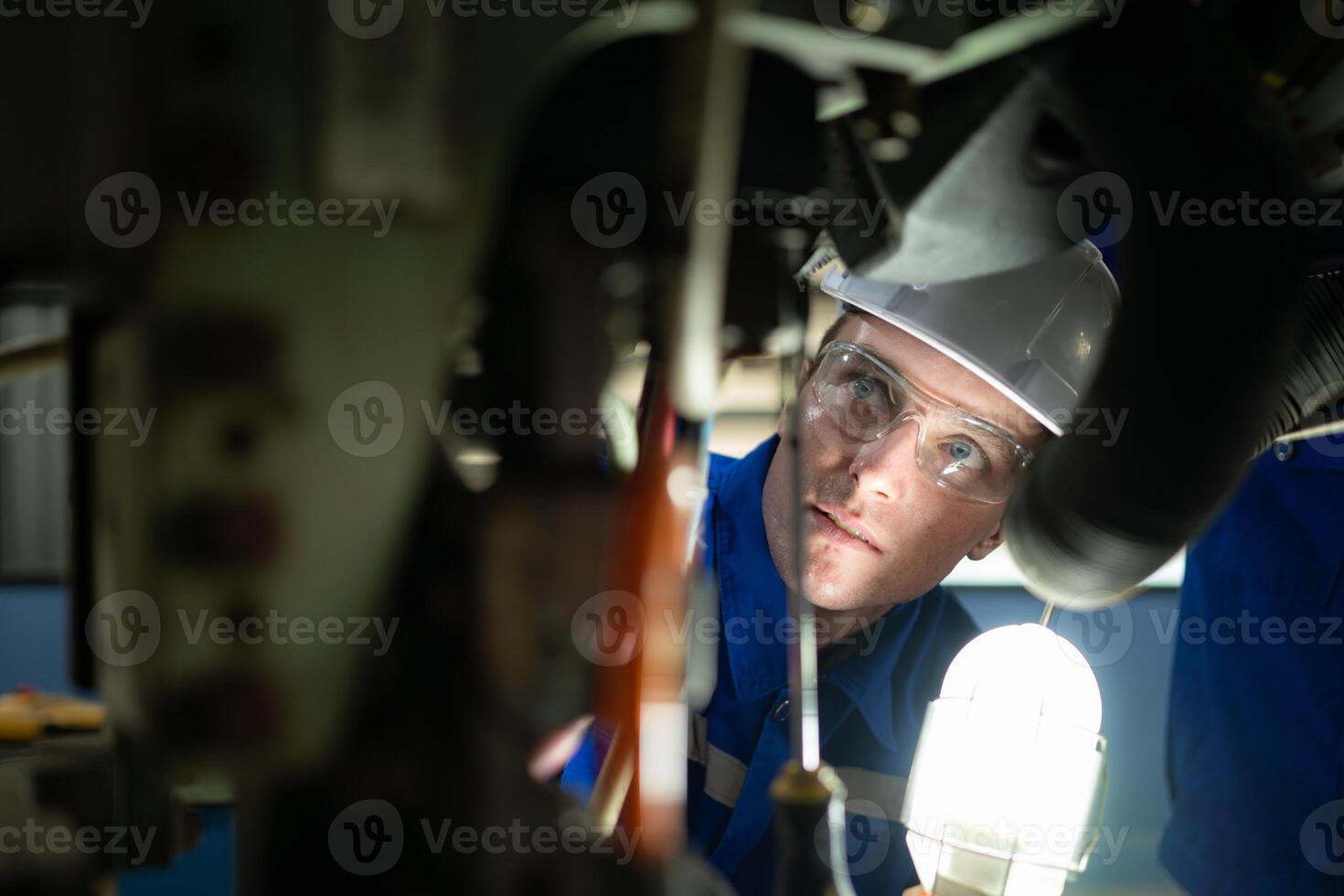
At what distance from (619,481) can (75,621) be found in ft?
0.95

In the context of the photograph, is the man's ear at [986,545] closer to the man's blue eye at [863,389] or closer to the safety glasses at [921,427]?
the safety glasses at [921,427]

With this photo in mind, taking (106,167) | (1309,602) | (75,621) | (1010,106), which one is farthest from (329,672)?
(1309,602)

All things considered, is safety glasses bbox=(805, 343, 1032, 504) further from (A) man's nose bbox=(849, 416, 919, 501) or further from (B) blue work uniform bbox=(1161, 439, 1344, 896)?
(B) blue work uniform bbox=(1161, 439, 1344, 896)

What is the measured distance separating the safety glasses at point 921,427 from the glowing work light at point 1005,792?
0.28m

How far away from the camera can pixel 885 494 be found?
46.6 inches

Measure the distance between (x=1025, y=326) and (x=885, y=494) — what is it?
0.25 metres

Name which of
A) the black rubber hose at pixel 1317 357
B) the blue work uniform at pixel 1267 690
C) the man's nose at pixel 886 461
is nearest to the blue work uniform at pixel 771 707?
the man's nose at pixel 886 461

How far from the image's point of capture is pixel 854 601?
1238mm

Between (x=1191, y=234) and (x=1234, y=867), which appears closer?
(x=1191, y=234)

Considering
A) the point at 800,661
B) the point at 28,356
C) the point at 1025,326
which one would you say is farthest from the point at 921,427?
the point at 28,356

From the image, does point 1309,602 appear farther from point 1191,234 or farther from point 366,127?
point 366,127

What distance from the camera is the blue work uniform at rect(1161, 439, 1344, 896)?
1229mm

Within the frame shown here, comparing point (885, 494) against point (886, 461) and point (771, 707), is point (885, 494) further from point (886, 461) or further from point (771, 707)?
point (771, 707)

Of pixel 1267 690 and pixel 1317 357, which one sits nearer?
pixel 1317 357
